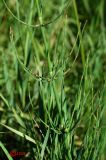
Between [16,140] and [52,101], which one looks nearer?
[52,101]

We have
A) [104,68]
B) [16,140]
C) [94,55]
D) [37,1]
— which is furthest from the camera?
[104,68]

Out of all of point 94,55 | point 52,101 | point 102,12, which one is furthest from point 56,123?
point 102,12

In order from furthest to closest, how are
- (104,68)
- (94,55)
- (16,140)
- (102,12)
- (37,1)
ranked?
1. (102,12)
2. (104,68)
3. (94,55)
4. (16,140)
5. (37,1)

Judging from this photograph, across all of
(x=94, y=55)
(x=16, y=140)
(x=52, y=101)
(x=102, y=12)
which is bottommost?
(x=16, y=140)

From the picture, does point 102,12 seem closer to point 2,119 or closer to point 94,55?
point 94,55

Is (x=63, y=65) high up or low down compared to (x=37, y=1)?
down

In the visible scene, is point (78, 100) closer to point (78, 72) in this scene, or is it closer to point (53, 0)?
point (78, 72)
